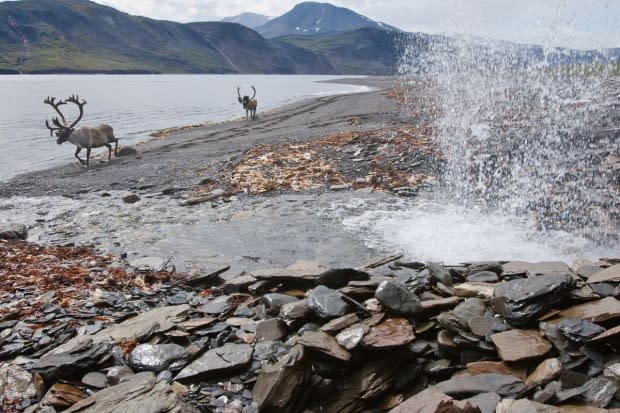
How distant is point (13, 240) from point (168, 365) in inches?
322

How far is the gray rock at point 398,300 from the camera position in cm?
482

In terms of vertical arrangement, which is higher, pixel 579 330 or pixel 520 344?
pixel 579 330

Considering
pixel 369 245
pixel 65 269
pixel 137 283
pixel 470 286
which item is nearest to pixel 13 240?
pixel 65 269

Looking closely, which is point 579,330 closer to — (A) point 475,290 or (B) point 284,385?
(A) point 475,290

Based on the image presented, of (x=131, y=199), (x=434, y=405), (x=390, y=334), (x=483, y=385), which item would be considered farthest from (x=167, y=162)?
(x=434, y=405)

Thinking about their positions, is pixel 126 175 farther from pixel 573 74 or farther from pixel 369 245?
pixel 573 74

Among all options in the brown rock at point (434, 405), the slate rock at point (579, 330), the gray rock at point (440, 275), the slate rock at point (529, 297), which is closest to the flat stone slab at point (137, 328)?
the brown rock at point (434, 405)

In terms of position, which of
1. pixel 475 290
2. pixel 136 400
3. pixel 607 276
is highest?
pixel 607 276

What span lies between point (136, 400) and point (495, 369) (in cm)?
324

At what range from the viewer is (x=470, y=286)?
5.71 m

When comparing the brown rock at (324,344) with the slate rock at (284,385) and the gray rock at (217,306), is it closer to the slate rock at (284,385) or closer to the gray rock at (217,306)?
the slate rock at (284,385)

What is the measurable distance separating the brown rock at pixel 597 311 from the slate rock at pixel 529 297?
0.61 feet

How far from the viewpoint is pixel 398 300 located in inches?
191

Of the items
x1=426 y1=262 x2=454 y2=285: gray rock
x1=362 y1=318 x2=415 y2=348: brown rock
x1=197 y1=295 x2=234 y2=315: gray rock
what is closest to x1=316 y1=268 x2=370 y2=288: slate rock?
x1=426 y1=262 x2=454 y2=285: gray rock
